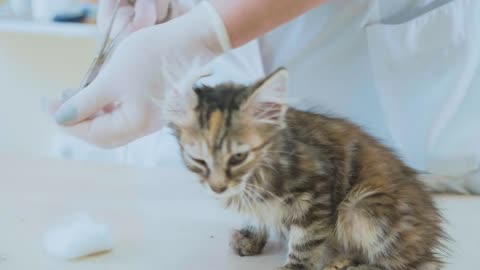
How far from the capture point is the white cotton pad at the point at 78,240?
973 mm

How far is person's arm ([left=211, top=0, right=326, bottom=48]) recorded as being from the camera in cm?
98

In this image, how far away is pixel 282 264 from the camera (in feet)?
3.23

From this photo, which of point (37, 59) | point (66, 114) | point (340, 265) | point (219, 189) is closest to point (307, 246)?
point (340, 265)

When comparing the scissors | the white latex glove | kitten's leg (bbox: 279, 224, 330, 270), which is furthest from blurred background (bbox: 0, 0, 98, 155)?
kitten's leg (bbox: 279, 224, 330, 270)

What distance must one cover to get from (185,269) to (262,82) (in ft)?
0.99

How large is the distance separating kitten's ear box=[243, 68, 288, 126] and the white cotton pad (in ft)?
1.04

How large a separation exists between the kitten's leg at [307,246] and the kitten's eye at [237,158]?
138mm

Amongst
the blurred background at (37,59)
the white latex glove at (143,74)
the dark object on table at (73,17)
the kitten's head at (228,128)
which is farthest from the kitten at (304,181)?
the dark object on table at (73,17)

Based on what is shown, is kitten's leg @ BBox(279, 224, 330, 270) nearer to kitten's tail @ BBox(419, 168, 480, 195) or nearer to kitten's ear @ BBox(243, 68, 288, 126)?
kitten's ear @ BBox(243, 68, 288, 126)

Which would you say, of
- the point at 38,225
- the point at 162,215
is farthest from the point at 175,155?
the point at 38,225

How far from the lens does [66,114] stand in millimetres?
986

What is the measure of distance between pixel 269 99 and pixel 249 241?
251mm

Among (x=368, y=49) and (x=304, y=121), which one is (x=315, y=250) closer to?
(x=304, y=121)

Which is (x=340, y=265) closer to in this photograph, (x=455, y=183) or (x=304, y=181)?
(x=304, y=181)
